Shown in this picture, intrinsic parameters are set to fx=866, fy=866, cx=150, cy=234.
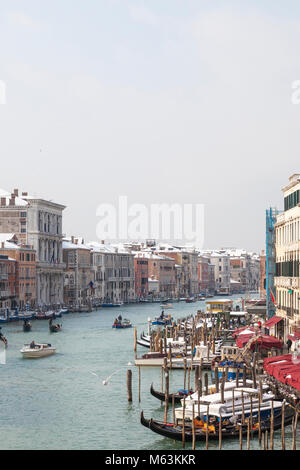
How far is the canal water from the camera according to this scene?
60.8 ft

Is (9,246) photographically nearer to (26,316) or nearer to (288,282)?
(26,316)

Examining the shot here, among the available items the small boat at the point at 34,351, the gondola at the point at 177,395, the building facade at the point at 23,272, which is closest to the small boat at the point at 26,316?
the building facade at the point at 23,272

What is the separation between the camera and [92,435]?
19.1 metres

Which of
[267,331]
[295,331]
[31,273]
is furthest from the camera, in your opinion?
[31,273]

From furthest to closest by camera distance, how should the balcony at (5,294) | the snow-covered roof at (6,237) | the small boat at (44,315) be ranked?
the snow-covered roof at (6,237), the balcony at (5,294), the small boat at (44,315)

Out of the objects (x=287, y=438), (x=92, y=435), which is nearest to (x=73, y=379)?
(x=92, y=435)

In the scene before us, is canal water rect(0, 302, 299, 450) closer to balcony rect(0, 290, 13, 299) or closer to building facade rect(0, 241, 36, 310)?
balcony rect(0, 290, 13, 299)

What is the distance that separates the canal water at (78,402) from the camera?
60.8 feet

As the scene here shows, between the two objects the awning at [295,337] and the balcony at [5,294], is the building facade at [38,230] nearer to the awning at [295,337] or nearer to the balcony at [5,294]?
the balcony at [5,294]

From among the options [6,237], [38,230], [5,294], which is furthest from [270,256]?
[38,230]

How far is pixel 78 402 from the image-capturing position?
23.3 meters

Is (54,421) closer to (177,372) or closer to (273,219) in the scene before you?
(177,372)
